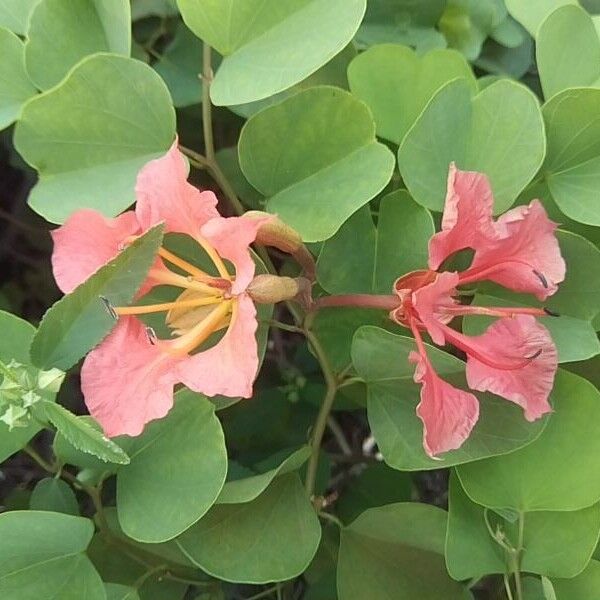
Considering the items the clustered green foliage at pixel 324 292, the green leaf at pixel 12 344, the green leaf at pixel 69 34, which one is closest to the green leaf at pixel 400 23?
the clustered green foliage at pixel 324 292

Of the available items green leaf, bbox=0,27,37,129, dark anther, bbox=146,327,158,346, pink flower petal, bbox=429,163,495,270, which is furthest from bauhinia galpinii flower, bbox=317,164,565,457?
green leaf, bbox=0,27,37,129

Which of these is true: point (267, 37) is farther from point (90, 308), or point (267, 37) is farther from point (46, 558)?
→ point (46, 558)

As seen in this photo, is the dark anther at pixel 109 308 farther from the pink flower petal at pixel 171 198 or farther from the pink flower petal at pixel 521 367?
the pink flower petal at pixel 521 367

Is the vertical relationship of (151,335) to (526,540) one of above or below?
above

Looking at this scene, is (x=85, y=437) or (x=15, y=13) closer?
(x=85, y=437)

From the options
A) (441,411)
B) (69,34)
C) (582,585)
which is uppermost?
(69,34)

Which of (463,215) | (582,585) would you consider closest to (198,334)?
(463,215)

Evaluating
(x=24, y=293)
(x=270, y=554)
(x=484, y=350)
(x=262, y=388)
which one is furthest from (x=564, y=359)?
(x=24, y=293)

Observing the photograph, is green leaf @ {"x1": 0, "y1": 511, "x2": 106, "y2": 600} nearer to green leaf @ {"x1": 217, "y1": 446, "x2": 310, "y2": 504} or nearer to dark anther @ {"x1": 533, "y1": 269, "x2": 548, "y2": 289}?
green leaf @ {"x1": 217, "y1": 446, "x2": 310, "y2": 504}
